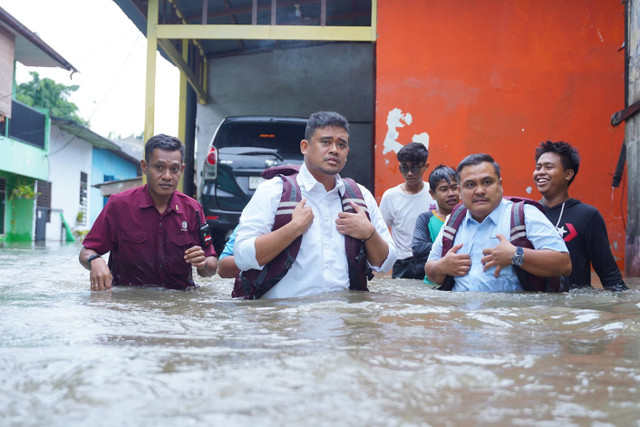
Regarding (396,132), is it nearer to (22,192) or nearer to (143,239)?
(143,239)

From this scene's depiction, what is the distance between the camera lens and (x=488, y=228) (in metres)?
3.86

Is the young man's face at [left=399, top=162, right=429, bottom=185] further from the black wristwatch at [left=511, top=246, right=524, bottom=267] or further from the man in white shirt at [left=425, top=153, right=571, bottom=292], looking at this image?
the black wristwatch at [left=511, top=246, right=524, bottom=267]

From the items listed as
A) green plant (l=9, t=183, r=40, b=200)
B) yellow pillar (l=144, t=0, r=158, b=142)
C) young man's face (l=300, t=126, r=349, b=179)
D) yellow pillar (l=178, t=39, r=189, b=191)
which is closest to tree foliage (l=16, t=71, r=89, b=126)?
green plant (l=9, t=183, r=40, b=200)

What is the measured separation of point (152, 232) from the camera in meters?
4.42

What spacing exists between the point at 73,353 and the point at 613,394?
152cm

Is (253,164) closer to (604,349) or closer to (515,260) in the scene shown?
(515,260)

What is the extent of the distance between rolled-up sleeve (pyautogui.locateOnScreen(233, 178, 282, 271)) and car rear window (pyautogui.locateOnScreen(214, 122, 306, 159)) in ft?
13.4

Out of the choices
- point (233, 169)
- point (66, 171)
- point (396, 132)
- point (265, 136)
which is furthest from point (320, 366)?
point (66, 171)

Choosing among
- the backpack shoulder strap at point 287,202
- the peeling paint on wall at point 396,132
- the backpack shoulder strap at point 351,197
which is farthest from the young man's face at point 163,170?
the peeling paint on wall at point 396,132

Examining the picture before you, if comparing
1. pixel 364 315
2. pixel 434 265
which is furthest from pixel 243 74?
pixel 364 315

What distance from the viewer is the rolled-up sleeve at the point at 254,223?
337 cm

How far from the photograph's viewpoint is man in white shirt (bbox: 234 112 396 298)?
3357 mm

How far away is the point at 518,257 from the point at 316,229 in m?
1.20

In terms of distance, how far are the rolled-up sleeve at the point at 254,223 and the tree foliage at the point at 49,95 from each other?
3082 cm
